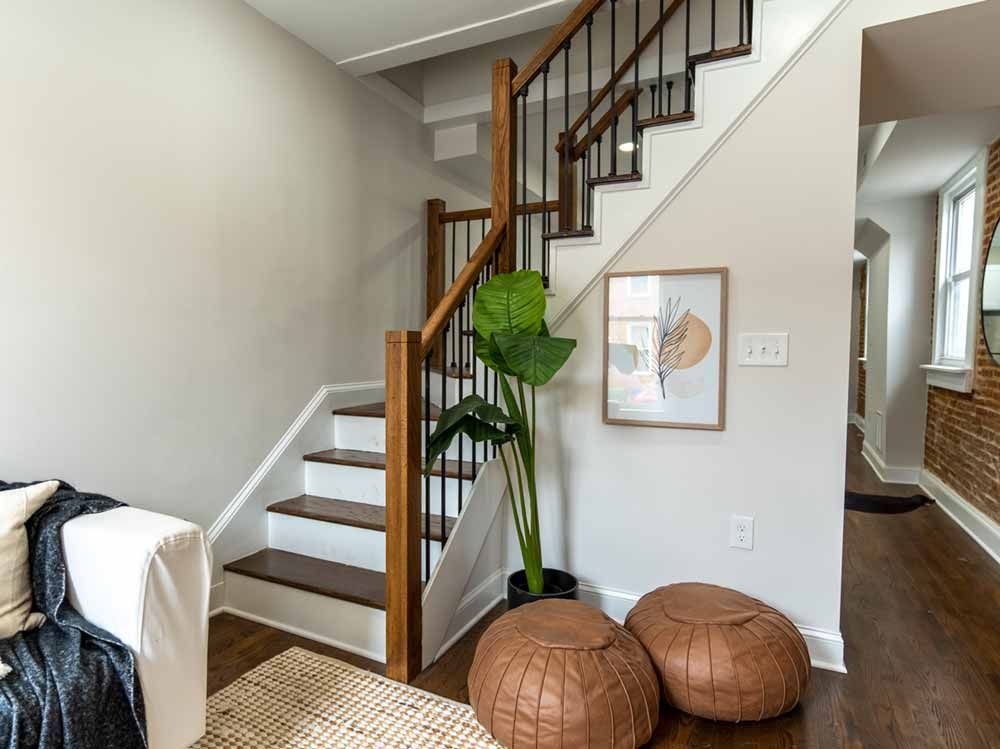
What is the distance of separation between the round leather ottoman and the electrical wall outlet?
0.36 meters

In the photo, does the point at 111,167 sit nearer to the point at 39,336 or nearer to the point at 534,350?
the point at 39,336

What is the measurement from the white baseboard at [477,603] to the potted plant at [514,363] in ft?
0.65

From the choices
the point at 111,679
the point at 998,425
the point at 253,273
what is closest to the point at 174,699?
the point at 111,679

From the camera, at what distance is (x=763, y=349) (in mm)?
2070

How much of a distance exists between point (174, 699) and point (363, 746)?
1.74 feet

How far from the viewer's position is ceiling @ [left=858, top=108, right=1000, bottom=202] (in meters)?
3.22

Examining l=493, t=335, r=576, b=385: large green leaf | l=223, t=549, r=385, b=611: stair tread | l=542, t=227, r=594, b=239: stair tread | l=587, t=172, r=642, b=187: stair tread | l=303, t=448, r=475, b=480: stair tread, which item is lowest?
l=223, t=549, r=385, b=611: stair tread

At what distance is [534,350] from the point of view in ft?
6.26

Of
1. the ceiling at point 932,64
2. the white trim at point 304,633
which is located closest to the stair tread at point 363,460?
the white trim at point 304,633

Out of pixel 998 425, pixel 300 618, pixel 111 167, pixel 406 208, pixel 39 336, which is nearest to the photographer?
pixel 39 336

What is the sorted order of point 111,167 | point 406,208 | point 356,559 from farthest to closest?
1. point 406,208
2. point 356,559
3. point 111,167

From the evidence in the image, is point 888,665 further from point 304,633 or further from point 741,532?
point 304,633

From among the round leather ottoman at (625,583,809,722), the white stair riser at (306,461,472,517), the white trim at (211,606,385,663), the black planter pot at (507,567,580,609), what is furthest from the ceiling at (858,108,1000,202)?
the white trim at (211,606,385,663)

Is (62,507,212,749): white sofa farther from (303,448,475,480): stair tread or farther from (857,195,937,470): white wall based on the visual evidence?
(857,195,937,470): white wall
